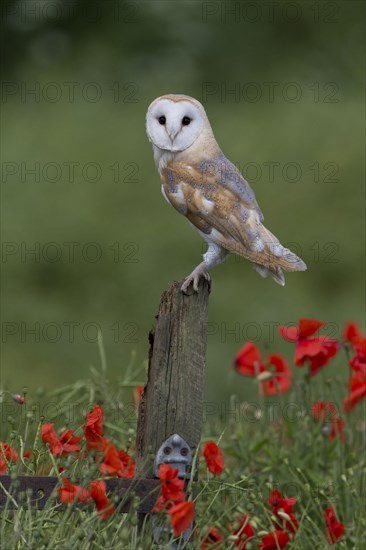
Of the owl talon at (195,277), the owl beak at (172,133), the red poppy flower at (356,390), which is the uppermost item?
the owl beak at (172,133)

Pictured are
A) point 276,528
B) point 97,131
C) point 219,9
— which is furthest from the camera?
point 219,9

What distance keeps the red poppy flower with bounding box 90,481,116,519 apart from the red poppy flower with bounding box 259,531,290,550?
1.84ft

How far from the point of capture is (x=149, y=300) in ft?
22.5

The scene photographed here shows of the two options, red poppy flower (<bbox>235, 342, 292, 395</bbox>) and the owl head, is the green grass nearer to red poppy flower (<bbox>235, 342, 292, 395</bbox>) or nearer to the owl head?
red poppy flower (<bbox>235, 342, 292, 395</bbox>)

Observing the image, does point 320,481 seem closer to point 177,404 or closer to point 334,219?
point 177,404

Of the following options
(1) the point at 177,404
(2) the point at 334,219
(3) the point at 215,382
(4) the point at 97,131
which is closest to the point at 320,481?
(1) the point at 177,404

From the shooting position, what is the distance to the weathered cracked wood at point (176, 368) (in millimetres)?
2875

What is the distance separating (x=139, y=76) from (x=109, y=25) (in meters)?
0.86

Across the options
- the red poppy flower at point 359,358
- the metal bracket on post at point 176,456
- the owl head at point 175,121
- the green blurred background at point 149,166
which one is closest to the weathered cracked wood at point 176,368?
the metal bracket on post at point 176,456

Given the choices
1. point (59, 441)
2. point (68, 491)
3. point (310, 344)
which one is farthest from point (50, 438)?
point (310, 344)

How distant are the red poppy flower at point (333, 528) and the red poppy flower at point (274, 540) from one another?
0.19 m

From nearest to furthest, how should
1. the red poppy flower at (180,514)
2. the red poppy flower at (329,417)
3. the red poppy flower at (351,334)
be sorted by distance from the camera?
the red poppy flower at (180,514)
the red poppy flower at (351,334)
the red poppy flower at (329,417)

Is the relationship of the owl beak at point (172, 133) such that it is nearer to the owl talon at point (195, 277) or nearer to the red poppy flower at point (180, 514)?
the owl talon at point (195, 277)

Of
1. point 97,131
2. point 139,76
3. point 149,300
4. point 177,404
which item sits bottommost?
point 177,404
